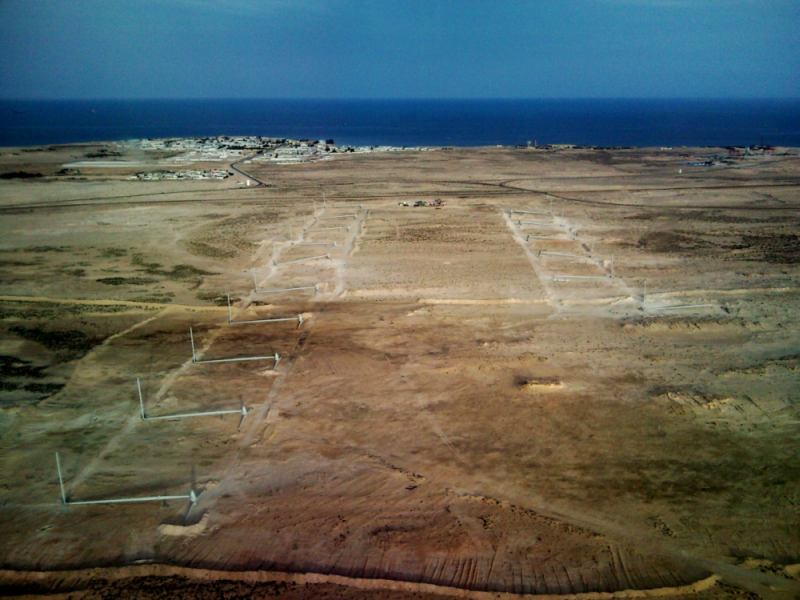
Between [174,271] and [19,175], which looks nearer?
[174,271]

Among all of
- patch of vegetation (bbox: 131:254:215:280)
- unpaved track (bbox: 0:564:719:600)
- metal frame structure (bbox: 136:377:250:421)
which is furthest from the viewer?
patch of vegetation (bbox: 131:254:215:280)

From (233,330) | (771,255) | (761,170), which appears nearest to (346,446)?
(233,330)

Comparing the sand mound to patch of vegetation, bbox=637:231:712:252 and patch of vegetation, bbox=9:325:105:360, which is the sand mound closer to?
patch of vegetation, bbox=9:325:105:360

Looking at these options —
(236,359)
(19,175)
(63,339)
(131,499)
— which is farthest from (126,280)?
(19,175)

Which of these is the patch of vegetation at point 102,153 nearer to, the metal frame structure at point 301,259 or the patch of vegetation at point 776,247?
the metal frame structure at point 301,259

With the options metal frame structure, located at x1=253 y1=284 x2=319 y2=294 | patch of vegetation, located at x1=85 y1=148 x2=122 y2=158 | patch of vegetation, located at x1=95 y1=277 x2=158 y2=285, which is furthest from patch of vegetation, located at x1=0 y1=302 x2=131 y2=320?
patch of vegetation, located at x1=85 y1=148 x2=122 y2=158

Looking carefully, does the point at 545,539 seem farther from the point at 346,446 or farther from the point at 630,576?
the point at 346,446

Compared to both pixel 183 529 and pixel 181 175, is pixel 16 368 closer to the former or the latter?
pixel 183 529
